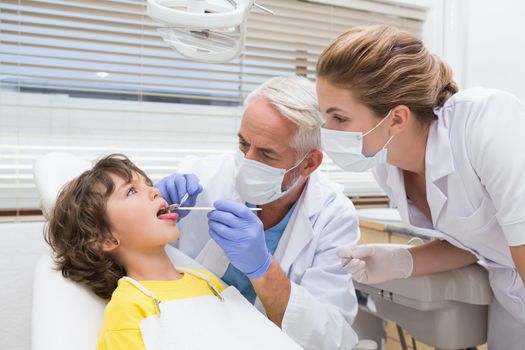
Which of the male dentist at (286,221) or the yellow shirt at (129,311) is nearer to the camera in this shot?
the yellow shirt at (129,311)

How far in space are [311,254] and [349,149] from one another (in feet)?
1.25

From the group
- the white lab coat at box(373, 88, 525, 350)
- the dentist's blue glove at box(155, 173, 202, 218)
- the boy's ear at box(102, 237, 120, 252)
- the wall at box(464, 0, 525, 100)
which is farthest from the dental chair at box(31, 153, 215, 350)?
the wall at box(464, 0, 525, 100)

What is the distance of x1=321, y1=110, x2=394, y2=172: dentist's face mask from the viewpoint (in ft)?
4.37

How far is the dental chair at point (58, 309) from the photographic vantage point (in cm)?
104

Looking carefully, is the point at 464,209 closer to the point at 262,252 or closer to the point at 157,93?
the point at 262,252

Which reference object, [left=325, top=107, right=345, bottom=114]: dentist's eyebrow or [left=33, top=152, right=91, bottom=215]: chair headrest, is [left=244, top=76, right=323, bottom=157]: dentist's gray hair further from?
[left=33, top=152, right=91, bottom=215]: chair headrest

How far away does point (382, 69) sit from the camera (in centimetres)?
124

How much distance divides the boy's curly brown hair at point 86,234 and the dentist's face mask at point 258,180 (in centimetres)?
41

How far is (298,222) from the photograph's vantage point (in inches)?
60.7

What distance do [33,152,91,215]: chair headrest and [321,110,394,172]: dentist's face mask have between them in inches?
33.1

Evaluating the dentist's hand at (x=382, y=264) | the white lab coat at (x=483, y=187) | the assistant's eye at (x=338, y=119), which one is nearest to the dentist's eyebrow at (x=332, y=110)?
the assistant's eye at (x=338, y=119)

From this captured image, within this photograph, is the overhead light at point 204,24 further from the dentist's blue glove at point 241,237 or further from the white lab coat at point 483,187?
the white lab coat at point 483,187

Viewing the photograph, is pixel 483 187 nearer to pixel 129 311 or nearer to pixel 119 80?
pixel 129 311

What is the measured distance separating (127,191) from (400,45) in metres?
0.89
